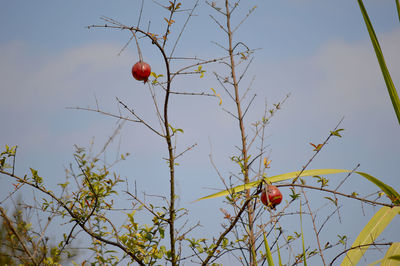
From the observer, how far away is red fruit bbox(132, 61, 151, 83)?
Answer: 6.20ft

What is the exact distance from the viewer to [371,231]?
1926 millimetres

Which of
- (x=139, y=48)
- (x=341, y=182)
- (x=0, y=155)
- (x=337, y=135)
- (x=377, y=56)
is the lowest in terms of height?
(x=341, y=182)

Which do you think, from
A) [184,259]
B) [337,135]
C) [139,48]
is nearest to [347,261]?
[337,135]

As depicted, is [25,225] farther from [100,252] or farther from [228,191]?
[228,191]

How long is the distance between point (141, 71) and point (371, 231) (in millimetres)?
1504

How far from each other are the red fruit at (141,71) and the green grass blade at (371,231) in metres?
1.39

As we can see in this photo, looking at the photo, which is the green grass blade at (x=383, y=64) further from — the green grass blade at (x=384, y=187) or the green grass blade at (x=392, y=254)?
the green grass blade at (x=392, y=254)

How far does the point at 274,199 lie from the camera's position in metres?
1.42

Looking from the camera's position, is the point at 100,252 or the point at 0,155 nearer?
the point at 0,155

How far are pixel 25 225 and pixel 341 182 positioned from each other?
67.6 inches

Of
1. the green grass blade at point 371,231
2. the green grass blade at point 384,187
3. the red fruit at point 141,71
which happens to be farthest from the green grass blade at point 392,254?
the red fruit at point 141,71

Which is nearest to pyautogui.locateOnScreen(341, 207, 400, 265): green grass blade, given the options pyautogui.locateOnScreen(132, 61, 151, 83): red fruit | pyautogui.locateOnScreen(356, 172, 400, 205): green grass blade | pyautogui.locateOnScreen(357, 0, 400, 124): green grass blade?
pyautogui.locateOnScreen(356, 172, 400, 205): green grass blade

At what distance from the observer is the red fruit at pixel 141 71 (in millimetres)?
1891

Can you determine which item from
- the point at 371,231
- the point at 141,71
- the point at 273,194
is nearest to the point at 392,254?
the point at 371,231
